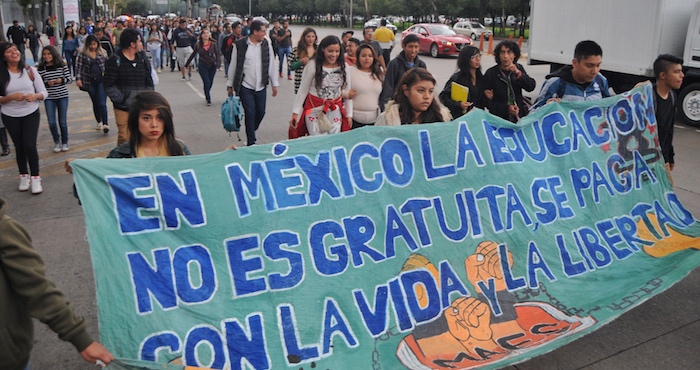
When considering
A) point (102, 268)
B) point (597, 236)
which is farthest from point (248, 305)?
point (597, 236)

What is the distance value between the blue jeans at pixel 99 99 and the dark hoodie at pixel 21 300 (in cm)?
833

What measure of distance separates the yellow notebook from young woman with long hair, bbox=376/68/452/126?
1573 mm

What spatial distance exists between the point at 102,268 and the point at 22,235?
0.89 m

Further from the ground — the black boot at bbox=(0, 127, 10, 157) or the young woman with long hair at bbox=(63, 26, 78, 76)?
the young woman with long hair at bbox=(63, 26, 78, 76)

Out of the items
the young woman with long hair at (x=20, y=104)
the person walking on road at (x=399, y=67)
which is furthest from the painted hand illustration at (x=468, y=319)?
the young woman with long hair at (x=20, y=104)

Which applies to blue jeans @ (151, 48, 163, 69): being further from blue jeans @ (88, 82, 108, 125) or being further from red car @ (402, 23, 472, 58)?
blue jeans @ (88, 82, 108, 125)

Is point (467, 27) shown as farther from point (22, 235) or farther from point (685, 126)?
point (22, 235)

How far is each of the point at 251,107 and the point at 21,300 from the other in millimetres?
6394

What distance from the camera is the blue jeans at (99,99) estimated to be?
1015 centimetres

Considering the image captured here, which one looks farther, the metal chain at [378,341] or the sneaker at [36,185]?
the sneaker at [36,185]

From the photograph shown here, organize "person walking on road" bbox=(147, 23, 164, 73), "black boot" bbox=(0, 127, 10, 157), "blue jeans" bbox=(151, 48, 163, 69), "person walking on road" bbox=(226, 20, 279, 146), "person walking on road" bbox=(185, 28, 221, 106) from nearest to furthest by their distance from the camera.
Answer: "person walking on road" bbox=(226, 20, 279, 146) → "black boot" bbox=(0, 127, 10, 157) → "person walking on road" bbox=(185, 28, 221, 106) → "person walking on road" bbox=(147, 23, 164, 73) → "blue jeans" bbox=(151, 48, 163, 69)

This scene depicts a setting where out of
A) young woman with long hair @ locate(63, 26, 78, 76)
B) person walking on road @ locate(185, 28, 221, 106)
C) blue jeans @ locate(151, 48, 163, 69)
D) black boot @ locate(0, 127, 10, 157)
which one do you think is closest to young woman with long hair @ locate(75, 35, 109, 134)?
black boot @ locate(0, 127, 10, 157)

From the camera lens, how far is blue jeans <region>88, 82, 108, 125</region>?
400 inches

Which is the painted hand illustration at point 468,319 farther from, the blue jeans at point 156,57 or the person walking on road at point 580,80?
the blue jeans at point 156,57
